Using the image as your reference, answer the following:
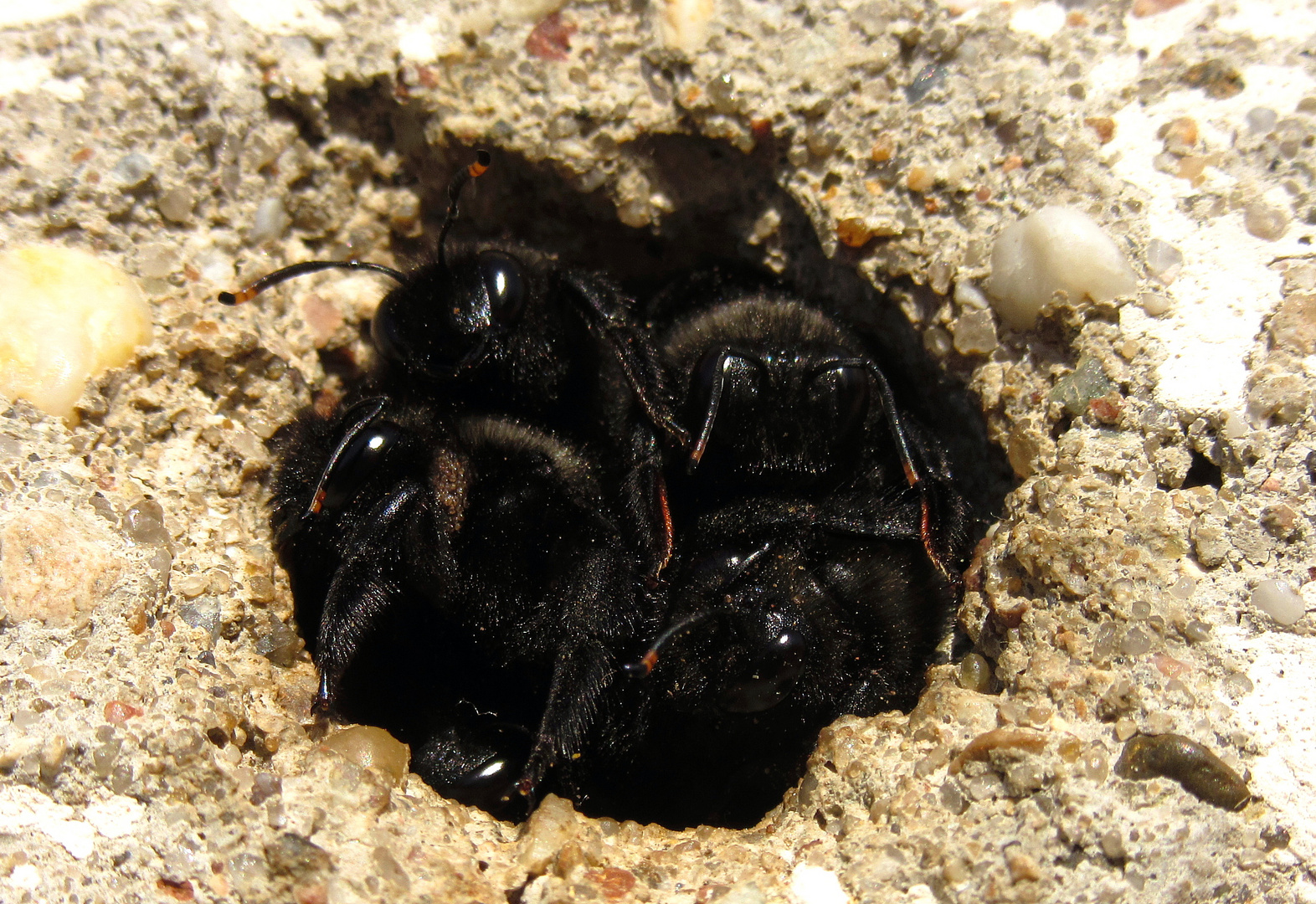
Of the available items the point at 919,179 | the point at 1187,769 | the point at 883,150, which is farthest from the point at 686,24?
the point at 1187,769

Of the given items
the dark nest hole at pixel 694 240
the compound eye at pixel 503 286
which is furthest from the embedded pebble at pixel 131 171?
the compound eye at pixel 503 286

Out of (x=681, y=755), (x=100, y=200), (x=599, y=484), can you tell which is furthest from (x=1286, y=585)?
(x=100, y=200)

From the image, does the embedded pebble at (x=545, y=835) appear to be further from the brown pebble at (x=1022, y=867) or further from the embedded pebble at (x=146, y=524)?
the embedded pebble at (x=146, y=524)

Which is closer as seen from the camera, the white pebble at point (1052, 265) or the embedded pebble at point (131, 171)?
the white pebble at point (1052, 265)

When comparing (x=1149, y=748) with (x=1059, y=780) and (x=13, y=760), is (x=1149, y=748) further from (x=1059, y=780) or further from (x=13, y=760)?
(x=13, y=760)

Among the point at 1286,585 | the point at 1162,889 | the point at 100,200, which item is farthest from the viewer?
the point at 100,200

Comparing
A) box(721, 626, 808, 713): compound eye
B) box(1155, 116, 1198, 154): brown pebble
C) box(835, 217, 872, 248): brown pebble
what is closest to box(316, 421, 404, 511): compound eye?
box(721, 626, 808, 713): compound eye
